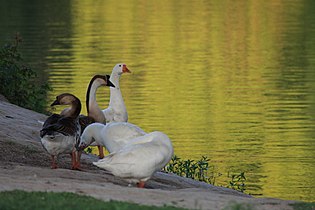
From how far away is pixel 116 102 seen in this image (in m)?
20.0

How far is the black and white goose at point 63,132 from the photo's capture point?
47.0 ft

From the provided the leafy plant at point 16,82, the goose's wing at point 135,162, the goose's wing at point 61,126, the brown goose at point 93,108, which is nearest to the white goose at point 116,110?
the brown goose at point 93,108

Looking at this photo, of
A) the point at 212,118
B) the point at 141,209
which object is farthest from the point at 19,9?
the point at 141,209

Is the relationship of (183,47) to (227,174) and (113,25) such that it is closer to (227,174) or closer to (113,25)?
(113,25)

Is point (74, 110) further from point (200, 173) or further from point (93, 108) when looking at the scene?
point (200, 173)

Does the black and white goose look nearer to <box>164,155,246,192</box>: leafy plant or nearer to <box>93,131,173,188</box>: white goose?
<box>93,131,173,188</box>: white goose

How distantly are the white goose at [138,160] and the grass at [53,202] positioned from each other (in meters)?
2.14

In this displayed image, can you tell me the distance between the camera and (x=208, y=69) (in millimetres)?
39875

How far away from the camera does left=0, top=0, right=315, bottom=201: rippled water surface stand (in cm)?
2389

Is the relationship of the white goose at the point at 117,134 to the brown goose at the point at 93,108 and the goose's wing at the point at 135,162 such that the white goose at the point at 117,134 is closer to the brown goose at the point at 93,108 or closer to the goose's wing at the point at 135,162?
the goose's wing at the point at 135,162

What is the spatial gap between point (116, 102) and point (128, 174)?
671 centimetres

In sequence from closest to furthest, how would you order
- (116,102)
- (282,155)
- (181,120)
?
(116,102) < (282,155) < (181,120)

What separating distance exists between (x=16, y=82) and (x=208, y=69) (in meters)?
15.0

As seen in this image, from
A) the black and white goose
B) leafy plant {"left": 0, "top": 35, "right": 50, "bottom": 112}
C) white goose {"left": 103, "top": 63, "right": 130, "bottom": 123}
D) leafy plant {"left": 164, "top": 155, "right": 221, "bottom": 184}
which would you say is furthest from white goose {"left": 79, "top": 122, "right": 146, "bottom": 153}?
leafy plant {"left": 0, "top": 35, "right": 50, "bottom": 112}
